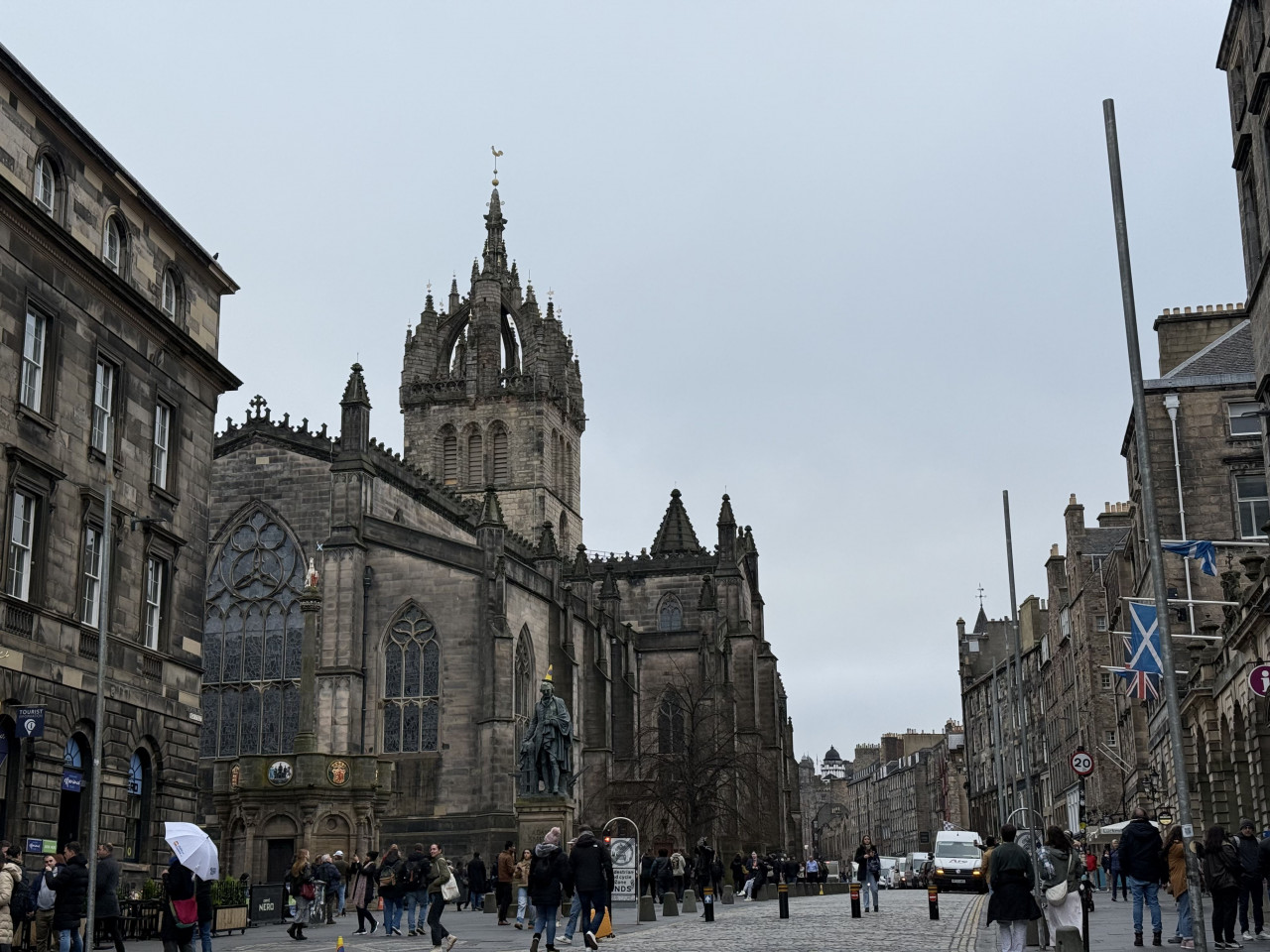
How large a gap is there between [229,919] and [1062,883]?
54.5ft

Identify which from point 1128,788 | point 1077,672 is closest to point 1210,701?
point 1128,788

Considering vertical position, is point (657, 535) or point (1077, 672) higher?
point (657, 535)

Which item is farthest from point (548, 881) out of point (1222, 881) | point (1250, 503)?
point (1250, 503)

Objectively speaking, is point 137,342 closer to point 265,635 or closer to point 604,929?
point 604,929

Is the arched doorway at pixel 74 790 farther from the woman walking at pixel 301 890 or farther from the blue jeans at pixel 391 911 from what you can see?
the blue jeans at pixel 391 911

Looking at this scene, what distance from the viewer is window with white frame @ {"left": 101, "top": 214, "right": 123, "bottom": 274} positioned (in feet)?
92.9

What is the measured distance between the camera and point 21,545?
24.9m

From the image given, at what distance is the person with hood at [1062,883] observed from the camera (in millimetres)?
15828

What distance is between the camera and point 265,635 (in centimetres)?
4853

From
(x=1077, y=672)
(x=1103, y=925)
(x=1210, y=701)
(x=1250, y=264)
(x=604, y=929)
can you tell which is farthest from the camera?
(x=1077, y=672)

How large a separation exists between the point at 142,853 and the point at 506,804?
59.2ft

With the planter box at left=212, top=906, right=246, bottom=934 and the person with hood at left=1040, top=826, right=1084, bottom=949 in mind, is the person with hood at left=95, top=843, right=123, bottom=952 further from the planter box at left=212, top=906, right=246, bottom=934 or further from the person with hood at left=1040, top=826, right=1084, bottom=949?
the person with hood at left=1040, top=826, right=1084, bottom=949

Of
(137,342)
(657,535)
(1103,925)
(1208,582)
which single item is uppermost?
(657,535)

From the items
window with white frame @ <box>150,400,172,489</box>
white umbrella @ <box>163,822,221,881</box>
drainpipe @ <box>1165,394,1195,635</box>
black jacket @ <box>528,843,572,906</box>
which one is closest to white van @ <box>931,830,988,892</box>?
drainpipe @ <box>1165,394,1195,635</box>
